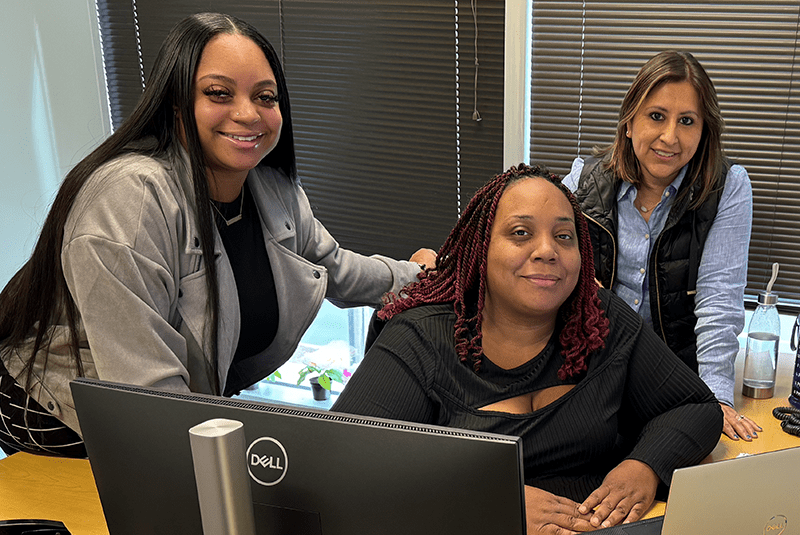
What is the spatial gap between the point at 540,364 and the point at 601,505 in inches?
12.7

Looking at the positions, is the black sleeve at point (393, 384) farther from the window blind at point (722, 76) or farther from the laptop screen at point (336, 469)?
the window blind at point (722, 76)

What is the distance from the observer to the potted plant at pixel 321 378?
3297 mm

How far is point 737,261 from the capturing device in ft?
6.47

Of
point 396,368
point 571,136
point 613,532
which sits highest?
point 571,136

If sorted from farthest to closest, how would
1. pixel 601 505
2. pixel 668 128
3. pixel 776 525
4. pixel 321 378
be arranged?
pixel 321 378, pixel 668 128, pixel 601 505, pixel 776 525

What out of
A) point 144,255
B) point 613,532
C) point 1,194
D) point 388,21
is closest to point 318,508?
point 613,532

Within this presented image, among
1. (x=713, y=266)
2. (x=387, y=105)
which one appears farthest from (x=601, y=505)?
(x=387, y=105)

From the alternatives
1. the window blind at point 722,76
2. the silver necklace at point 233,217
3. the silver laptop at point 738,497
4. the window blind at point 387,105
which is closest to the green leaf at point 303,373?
the window blind at point 387,105

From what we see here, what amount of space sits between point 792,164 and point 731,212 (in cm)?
47

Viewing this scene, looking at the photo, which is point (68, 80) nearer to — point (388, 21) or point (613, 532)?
point (388, 21)

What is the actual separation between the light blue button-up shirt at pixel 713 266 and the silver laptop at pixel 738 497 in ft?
2.76

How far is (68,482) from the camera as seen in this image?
144cm

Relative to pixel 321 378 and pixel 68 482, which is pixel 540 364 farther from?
pixel 321 378

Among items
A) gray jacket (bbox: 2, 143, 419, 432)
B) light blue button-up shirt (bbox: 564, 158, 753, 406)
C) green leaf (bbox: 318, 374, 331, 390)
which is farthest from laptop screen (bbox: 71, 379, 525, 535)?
green leaf (bbox: 318, 374, 331, 390)
